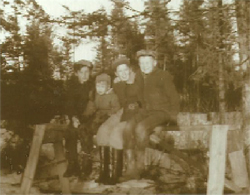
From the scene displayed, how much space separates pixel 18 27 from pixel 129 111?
5.22 feet

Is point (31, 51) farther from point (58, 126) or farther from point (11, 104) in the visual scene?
point (58, 126)

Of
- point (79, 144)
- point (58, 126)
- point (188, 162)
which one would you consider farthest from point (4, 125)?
point (188, 162)

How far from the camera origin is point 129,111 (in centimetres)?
383

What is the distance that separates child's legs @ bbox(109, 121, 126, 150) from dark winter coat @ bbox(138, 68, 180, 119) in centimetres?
32

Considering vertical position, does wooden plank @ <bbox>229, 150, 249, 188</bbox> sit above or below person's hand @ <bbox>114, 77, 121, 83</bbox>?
below

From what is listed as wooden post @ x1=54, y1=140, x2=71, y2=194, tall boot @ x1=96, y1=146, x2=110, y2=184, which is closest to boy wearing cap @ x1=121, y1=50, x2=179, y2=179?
tall boot @ x1=96, y1=146, x2=110, y2=184

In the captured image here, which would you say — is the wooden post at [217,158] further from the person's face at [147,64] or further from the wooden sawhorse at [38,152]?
the wooden sawhorse at [38,152]

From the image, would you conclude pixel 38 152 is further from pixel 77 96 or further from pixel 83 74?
pixel 83 74

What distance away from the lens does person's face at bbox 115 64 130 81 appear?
3.88 meters

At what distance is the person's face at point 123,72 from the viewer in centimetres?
388

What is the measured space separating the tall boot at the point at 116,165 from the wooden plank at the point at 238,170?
1.07 meters

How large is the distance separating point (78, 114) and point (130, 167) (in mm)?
819

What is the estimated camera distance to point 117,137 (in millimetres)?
3844

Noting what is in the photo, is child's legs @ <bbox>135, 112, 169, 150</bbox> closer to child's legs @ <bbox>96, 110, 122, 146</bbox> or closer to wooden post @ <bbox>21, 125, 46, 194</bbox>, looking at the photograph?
child's legs @ <bbox>96, 110, 122, 146</bbox>
